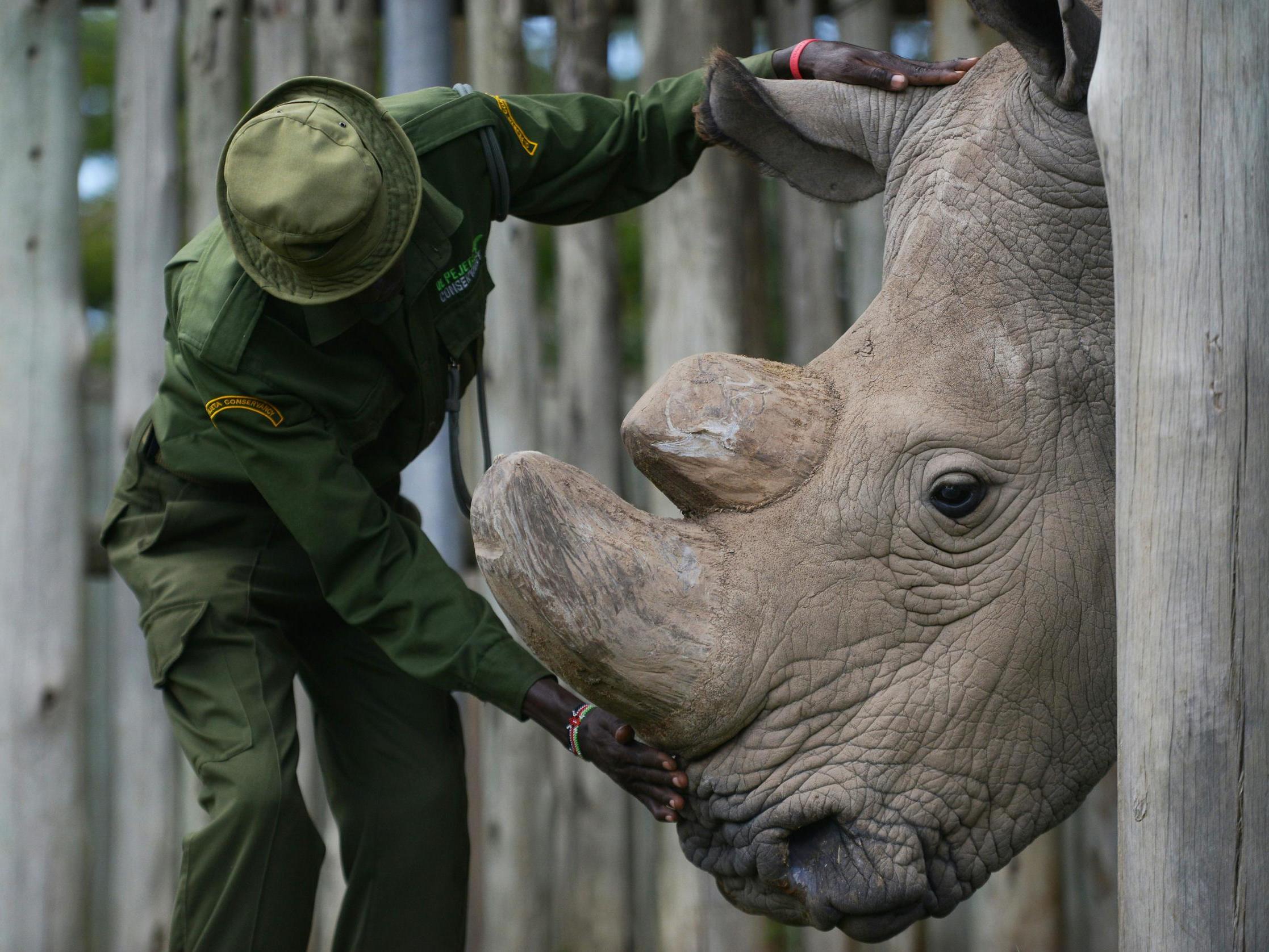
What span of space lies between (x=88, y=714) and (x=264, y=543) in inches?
65.3

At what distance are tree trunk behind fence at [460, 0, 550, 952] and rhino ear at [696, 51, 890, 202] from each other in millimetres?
1383

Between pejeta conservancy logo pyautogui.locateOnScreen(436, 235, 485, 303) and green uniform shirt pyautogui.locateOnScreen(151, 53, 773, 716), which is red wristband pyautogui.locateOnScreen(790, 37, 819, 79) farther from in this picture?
pejeta conservancy logo pyautogui.locateOnScreen(436, 235, 485, 303)

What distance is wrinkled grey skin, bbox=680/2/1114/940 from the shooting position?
202cm

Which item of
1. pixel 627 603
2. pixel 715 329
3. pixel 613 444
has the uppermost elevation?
pixel 715 329

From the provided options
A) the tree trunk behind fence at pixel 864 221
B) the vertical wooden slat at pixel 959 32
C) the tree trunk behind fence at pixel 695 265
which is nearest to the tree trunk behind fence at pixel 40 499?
the tree trunk behind fence at pixel 695 265

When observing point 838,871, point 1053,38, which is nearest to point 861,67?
point 1053,38

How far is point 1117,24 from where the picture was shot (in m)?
1.80

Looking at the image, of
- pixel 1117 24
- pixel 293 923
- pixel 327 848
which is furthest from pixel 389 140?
pixel 327 848

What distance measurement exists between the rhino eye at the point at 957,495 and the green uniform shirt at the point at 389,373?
2.26 feet

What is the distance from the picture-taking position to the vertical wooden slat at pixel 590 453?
156 inches

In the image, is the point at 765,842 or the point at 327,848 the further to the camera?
the point at 327,848

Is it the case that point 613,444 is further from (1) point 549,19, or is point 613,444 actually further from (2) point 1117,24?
(2) point 1117,24

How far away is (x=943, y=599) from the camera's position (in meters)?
2.08

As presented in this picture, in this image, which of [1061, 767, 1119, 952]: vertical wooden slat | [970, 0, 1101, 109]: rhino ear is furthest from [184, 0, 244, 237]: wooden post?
[1061, 767, 1119, 952]: vertical wooden slat
